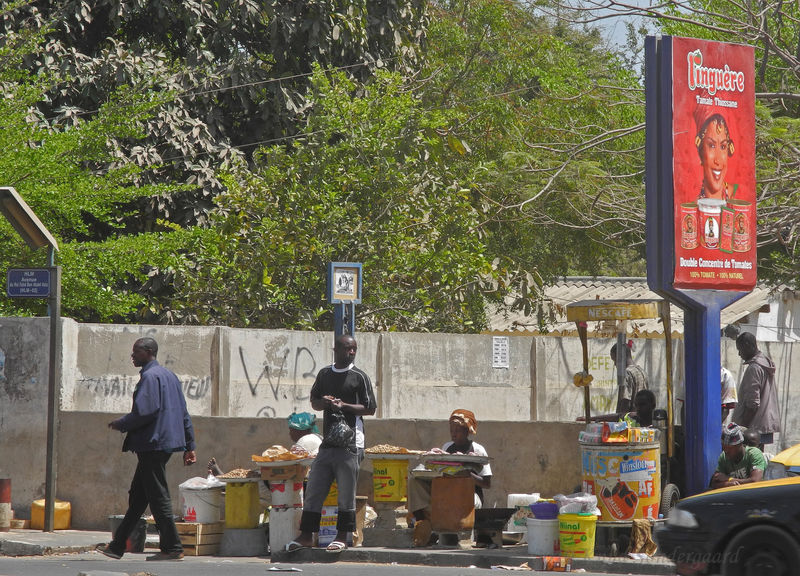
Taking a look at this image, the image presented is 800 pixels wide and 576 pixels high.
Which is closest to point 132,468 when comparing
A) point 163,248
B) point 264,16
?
point 163,248

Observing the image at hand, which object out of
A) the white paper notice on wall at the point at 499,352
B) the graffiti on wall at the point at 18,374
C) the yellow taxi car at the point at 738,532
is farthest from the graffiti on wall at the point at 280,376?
the yellow taxi car at the point at 738,532

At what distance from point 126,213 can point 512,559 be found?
39.9ft

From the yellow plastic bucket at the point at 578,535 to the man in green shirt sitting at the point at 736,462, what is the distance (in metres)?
1.24

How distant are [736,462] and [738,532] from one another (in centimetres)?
275

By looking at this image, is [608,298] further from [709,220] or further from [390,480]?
[390,480]

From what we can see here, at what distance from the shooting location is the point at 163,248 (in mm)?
16531

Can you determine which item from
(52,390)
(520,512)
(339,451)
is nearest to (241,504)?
(339,451)

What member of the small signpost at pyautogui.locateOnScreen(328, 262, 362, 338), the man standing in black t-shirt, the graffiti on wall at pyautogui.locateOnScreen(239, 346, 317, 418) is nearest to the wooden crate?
the man standing in black t-shirt

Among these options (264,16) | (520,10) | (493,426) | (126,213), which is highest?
(520,10)

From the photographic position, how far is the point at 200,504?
10875 millimetres

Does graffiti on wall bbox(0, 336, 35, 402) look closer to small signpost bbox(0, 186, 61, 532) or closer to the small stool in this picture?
small signpost bbox(0, 186, 61, 532)

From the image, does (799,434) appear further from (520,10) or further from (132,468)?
(520,10)

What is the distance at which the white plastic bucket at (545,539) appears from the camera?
396 inches

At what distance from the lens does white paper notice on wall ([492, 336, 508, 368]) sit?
1808 centimetres
